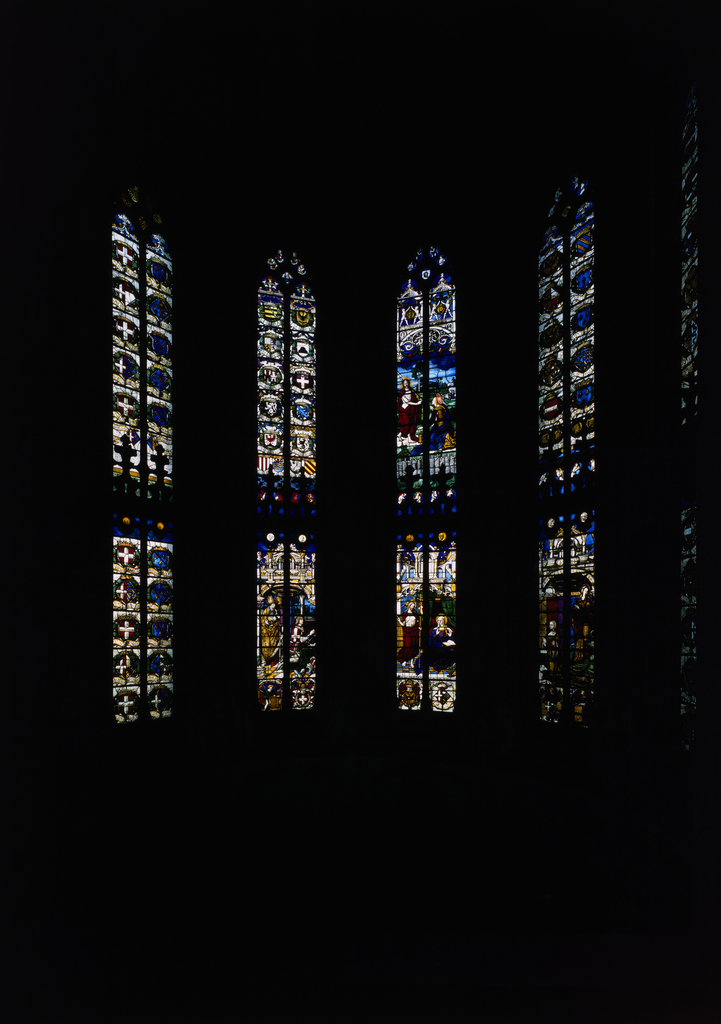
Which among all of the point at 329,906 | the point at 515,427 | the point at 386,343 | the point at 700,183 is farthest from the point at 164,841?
the point at 700,183

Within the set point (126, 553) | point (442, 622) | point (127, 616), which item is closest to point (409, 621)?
point (442, 622)

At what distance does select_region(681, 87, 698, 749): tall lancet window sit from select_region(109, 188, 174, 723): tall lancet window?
568 centimetres

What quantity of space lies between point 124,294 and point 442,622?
18.9 ft

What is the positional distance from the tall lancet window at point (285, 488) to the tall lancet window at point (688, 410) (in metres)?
4.99

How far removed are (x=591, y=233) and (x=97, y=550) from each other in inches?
251

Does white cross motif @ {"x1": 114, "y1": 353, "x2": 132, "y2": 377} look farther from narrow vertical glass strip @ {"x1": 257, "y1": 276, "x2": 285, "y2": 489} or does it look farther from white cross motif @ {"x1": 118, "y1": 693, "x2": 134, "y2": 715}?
white cross motif @ {"x1": 118, "y1": 693, "x2": 134, "y2": 715}

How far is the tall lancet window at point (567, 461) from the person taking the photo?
6773 mm

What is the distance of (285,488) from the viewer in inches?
348

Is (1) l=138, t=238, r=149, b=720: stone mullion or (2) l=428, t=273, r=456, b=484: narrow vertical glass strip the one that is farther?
(2) l=428, t=273, r=456, b=484: narrow vertical glass strip

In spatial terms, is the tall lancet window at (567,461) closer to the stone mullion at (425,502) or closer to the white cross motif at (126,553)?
the stone mullion at (425,502)

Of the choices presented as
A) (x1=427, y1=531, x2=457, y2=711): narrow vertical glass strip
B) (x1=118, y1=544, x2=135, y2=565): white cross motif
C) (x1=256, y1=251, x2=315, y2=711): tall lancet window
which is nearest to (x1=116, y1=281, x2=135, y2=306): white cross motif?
(x1=256, y1=251, x2=315, y2=711): tall lancet window

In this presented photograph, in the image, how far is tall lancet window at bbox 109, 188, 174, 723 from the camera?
23.6 ft

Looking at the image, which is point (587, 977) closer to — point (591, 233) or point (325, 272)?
point (591, 233)

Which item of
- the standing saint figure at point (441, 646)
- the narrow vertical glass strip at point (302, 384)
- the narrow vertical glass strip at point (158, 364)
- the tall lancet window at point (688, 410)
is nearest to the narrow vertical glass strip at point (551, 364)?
the tall lancet window at point (688, 410)
